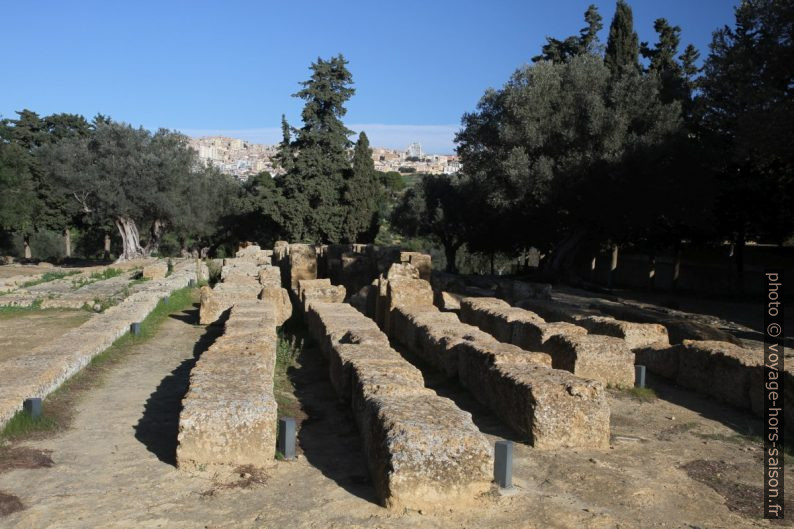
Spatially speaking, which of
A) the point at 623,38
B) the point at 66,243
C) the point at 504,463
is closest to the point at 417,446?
the point at 504,463

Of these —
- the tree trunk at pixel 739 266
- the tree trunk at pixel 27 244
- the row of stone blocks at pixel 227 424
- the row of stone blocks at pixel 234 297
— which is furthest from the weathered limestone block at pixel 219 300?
the tree trunk at pixel 27 244

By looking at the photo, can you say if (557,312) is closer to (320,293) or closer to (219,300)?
(320,293)

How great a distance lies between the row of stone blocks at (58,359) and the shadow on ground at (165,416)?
1.11 metres

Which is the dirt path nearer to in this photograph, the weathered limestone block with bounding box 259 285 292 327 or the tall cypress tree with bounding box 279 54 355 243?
the weathered limestone block with bounding box 259 285 292 327

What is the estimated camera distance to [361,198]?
1769 inches

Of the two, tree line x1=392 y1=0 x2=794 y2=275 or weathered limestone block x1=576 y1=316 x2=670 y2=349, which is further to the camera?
tree line x1=392 y1=0 x2=794 y2=275

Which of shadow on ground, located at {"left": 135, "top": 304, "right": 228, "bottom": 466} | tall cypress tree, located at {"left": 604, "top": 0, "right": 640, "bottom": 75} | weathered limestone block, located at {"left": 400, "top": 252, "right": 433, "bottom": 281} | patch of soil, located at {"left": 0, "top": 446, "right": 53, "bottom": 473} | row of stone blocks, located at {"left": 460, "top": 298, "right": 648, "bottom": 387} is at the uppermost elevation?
tall cypress tree, located at {"left": 604, "top": 0, "right": 640, "bottom": 75}

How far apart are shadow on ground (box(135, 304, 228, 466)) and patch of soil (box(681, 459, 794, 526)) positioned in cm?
438

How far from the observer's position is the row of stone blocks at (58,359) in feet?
24.8

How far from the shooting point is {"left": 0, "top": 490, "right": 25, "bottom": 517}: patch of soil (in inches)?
198

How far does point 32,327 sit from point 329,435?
9591 mm

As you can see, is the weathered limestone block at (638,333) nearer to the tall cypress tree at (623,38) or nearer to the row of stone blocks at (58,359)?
the row of stone blocks at (58,359)

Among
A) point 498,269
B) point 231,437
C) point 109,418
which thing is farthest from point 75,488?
point 498,269

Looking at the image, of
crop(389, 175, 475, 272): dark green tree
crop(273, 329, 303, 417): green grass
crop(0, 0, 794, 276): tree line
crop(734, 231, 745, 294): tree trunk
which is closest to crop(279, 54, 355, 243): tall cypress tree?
crop(0, 0, 794, 276): tree line
